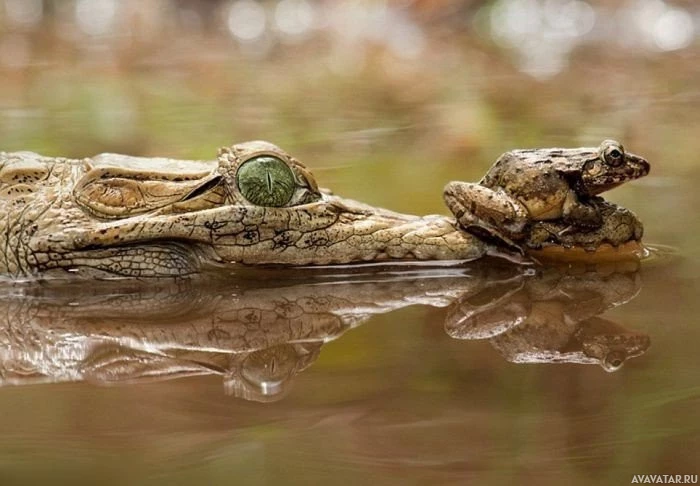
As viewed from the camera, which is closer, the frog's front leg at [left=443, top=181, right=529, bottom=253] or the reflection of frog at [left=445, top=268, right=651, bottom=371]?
the reflection of frog at [left=445, top=268, right=651, bottom=371]

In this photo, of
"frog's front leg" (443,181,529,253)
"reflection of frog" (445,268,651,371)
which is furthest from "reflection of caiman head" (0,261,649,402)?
"frog's front leg" (443,181,529,253)

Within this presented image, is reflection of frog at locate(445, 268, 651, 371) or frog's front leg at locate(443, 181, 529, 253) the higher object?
frog's front leg at locate(443, 181, 529, 253)

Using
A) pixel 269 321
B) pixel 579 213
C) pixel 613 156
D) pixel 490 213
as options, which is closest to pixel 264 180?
pixel 269 321

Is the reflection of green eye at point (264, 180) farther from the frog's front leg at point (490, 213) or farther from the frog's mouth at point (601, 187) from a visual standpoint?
the frog's mouth at point (601, 187)

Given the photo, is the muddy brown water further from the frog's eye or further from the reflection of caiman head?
the frog's eye

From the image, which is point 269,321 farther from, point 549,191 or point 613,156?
point 613,156

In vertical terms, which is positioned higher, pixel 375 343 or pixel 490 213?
pixel 490 213

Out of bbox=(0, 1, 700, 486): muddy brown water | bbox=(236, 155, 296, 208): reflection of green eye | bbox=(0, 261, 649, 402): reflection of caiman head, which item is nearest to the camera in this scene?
bbox=(0, 1, 700, 486): muddy brown water
